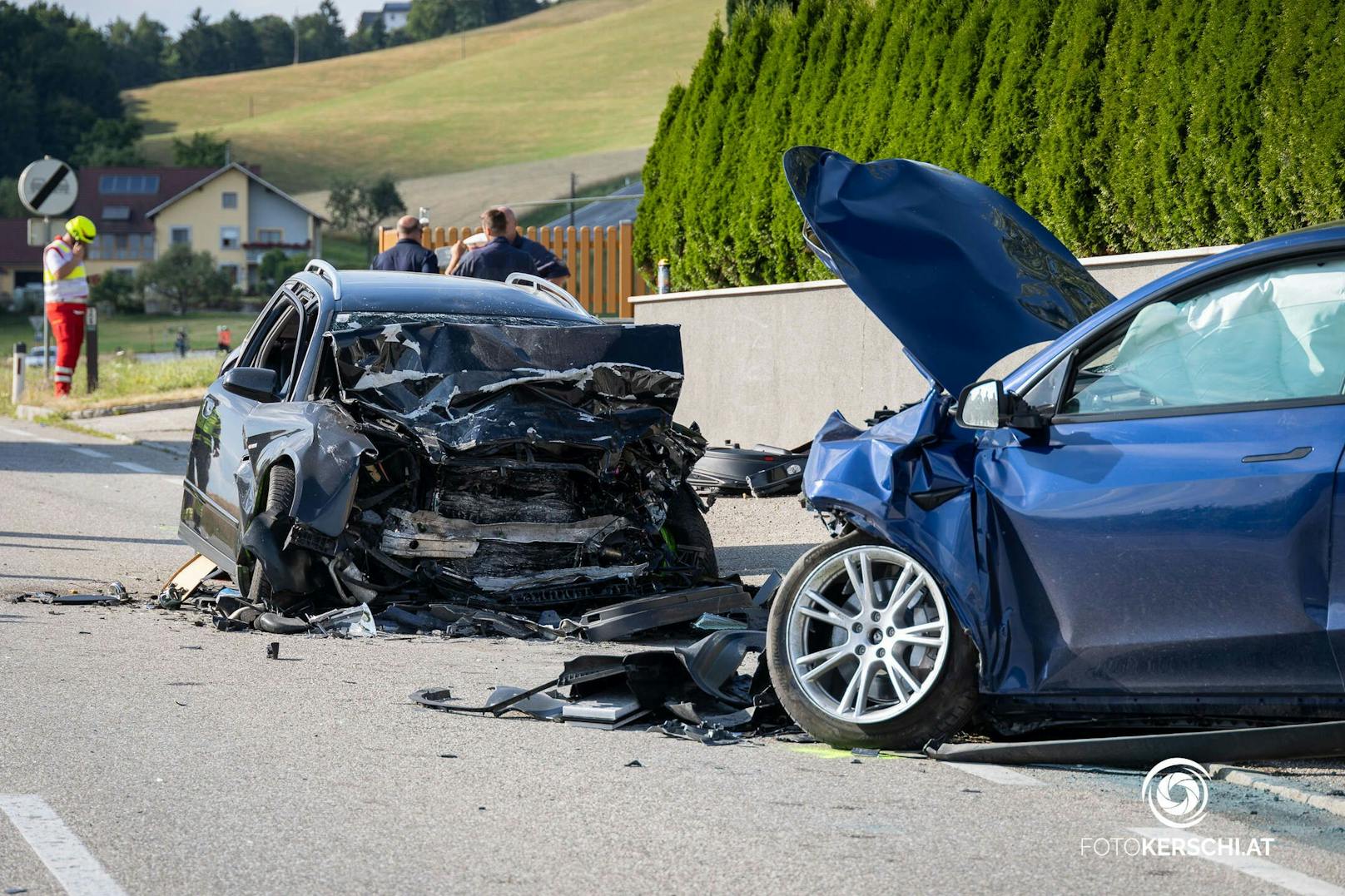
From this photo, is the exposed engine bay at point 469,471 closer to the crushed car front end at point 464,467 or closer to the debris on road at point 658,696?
the crushed car front end at point 464,467

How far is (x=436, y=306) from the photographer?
8742mm

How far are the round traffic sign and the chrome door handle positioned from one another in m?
20.6

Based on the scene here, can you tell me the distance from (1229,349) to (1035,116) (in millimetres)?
7345

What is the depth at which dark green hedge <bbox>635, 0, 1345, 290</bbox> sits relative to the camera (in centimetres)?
965

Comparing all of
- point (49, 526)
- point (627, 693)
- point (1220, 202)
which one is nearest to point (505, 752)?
point (627, 693)

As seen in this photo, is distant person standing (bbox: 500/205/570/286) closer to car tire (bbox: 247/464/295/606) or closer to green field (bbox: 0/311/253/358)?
car tire (bbox: 247/464/295/606)

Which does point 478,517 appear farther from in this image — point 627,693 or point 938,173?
point 938,173

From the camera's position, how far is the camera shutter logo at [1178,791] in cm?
479

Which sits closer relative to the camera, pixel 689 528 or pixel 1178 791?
pixel 1178 791

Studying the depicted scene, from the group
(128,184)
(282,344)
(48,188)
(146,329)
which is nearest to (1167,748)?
(282,344)

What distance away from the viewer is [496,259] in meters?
14.0

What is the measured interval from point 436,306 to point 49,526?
445cm

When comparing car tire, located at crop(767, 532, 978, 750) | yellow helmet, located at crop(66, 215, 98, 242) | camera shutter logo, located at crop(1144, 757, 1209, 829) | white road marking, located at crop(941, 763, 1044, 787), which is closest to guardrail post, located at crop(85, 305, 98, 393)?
yellow helmet, located at crop(66, 215, 98, 242)

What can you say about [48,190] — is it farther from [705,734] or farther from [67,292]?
[705,734]
